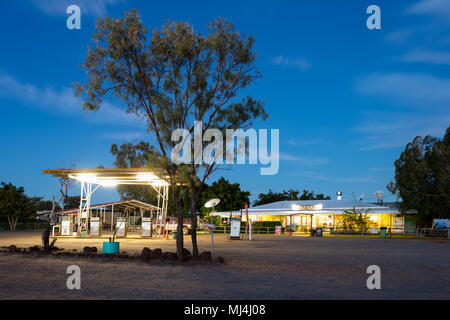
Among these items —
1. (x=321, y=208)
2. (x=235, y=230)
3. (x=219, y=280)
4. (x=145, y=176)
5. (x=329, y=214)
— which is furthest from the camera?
(x=329, y=214)

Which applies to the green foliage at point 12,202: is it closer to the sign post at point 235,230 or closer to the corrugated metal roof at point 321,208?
the corrugated metal roof at point 321,208

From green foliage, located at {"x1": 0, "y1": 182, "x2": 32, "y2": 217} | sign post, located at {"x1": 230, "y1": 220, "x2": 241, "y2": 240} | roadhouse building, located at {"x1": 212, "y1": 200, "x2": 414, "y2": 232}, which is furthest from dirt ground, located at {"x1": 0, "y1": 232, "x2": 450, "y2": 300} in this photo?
green foliage, located at {"x1": 0, "y1": 182, "x2": 32, "y2": 217}

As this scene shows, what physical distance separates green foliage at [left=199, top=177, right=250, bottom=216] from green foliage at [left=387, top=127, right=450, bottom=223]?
71.7ft

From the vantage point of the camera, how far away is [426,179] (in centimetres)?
3828

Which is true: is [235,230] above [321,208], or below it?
below

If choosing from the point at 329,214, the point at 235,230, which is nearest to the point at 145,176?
the point at 235,230

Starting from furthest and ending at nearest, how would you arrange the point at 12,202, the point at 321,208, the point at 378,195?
the point at 12,202 → the point at 321,208 → the point at 378,195

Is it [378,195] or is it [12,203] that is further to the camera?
[12,203]

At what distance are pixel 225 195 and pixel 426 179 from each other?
2642cm

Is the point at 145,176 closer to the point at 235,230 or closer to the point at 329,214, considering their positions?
the point at 235,230

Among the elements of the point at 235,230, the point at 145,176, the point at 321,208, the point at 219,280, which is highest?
the point at 145,176

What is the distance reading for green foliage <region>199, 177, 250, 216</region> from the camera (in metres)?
56.4
